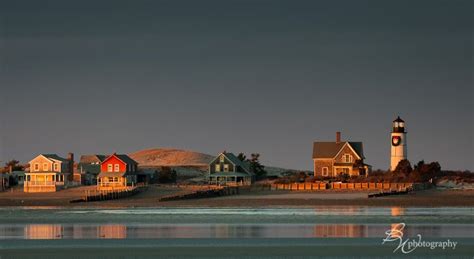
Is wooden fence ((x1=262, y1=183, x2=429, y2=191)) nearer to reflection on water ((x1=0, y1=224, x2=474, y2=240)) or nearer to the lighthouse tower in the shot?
the lighthouse tower

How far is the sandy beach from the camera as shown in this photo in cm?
7131

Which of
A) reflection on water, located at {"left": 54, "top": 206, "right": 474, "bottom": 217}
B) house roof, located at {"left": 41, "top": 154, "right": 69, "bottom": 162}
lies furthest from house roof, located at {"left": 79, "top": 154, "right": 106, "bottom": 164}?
reflection on water, located at {"left": 54, "top": 206, "right": 474, "bottom": 217}

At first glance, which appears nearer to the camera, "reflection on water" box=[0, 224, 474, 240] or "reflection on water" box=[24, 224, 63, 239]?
"reflection on water" box=[0, 224, 474, 240]

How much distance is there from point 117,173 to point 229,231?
62.9 m

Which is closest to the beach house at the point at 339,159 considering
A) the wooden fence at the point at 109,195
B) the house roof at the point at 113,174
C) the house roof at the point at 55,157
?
the house roof at the point at 113,174

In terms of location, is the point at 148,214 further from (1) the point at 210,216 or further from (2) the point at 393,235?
(2) the point at 393,235

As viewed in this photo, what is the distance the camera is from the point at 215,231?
144 ft

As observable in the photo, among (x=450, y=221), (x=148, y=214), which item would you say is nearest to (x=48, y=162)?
(x=148, y=214)

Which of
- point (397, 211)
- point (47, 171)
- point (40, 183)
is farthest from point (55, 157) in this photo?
point (397, 211)

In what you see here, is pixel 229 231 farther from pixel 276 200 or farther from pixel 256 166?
pixel 256 166

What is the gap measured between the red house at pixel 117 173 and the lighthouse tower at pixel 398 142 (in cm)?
2504

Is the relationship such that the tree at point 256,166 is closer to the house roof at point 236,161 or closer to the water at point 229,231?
the house roof at point 236,161

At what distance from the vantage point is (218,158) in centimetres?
11075

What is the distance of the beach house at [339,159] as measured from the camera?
107188 millimetres
